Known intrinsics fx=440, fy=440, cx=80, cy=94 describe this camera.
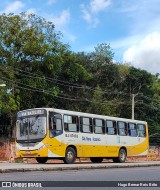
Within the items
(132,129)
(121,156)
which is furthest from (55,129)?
(132,129)

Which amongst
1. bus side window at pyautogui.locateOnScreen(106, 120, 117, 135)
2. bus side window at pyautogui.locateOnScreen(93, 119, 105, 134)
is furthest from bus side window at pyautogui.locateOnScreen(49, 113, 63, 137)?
bus side window at pyautogui.locateOnScreen(106, 120, 117, 135)

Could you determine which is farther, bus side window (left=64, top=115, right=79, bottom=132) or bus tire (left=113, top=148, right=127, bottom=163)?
bus tire (left=113, top=148, right=127, bottom=163)

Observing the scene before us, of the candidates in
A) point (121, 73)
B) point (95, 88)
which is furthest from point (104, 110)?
point (121, 73)

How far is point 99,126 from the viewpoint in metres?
27.0

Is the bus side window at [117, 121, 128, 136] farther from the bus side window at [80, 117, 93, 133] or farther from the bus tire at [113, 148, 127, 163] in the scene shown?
the bus side window at [80, 117, 93, 133]

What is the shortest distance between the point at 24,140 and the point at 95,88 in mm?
33008

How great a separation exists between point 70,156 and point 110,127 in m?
4.58

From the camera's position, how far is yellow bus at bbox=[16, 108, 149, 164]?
76.1 ft

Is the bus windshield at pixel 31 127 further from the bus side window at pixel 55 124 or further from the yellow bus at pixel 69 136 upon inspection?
the bus side window at pixel 55 124

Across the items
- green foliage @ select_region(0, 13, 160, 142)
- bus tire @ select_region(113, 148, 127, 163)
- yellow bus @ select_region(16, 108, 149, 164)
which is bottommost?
bus tire @ select_region(113, 148, 127, 163)

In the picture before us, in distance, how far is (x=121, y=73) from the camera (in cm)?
5956

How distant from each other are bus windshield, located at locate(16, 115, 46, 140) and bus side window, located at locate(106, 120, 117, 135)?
5876 mm

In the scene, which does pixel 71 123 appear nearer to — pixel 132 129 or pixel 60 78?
pixel 132 129

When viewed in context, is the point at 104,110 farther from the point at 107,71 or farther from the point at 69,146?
the point at 69,146
